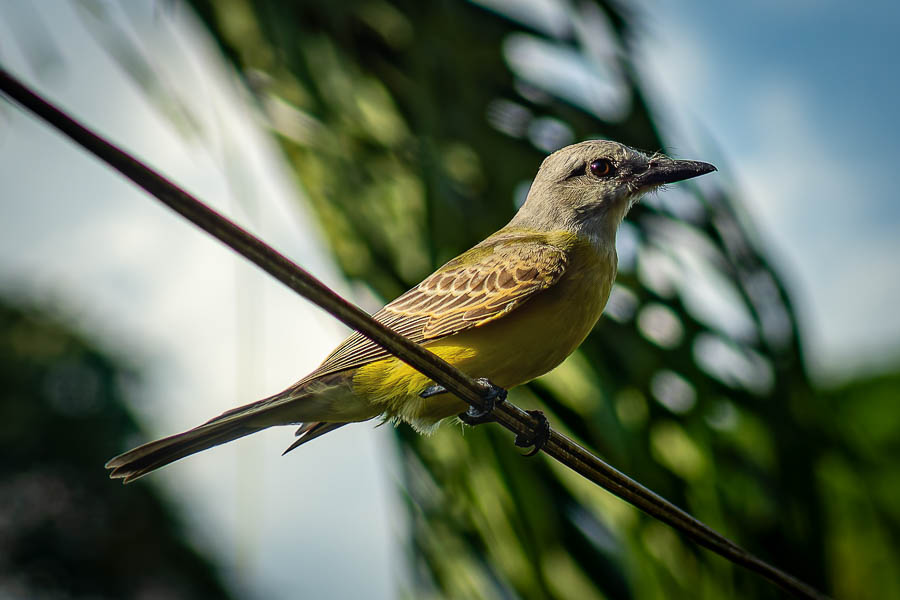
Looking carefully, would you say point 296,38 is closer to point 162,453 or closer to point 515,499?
point 162,453

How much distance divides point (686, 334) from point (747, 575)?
84 centimetres

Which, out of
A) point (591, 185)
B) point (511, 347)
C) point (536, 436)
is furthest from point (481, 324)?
point (591, 185)

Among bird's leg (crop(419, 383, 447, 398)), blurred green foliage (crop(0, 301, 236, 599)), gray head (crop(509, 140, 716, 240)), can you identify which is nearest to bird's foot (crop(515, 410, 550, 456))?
bird's leg (crop(419, 383, 447, 398))

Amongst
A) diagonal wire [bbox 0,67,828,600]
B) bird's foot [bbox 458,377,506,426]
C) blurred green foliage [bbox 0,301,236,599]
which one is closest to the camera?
diagonal wire [bbox 0,67,828,600]

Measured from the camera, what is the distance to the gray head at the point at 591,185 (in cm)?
301

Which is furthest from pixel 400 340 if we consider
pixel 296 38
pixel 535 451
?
pixel 296 38

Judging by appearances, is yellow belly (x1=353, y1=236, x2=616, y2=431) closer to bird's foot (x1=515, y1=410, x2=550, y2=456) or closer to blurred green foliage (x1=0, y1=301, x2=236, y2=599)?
bird's foot (x1=515, y1=410, x2=550, y2=456)

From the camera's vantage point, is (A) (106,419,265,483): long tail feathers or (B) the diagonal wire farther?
(A) (106,419,265,483): long tail feathers

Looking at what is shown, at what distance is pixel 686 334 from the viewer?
284 cm

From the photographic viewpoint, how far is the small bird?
2.50 m

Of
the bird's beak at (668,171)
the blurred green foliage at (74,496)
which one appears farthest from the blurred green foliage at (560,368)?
the blurred green foliage at (74,496)

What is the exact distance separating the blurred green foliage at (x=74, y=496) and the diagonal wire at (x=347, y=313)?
1789cm

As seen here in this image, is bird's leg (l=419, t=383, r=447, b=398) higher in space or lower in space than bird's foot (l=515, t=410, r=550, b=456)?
higher

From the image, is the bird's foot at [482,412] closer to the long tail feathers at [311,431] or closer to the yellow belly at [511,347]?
the yellow belly at [511,347]
